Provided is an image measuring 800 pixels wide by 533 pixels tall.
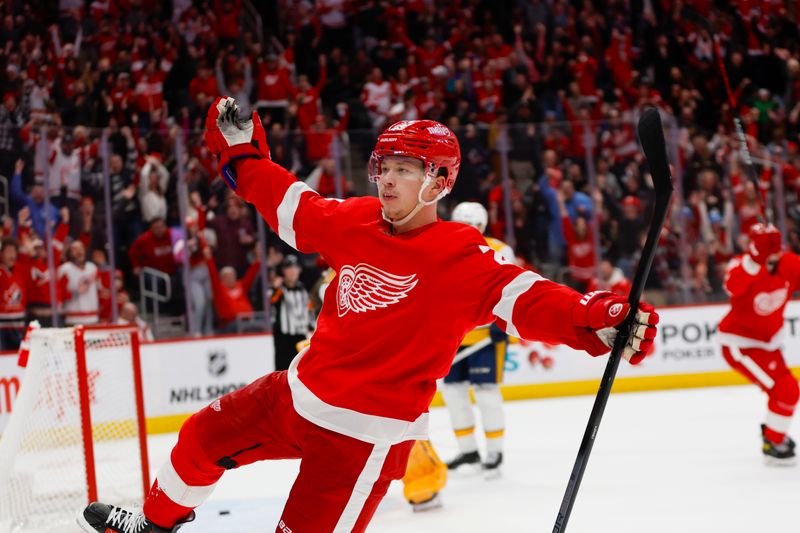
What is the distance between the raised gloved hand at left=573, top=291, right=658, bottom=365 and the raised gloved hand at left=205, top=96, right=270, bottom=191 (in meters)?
1.11

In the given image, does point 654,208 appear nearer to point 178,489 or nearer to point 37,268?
point 178,489

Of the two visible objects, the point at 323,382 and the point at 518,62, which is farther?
the point at 518,62

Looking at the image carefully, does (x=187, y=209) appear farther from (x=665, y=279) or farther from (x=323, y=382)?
(x=323, y=382)

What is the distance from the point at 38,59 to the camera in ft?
Result: 33.7

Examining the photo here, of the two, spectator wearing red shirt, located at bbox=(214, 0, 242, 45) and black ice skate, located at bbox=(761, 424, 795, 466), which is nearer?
black ice skate, located at bbox=(761, 424, 795, 466)

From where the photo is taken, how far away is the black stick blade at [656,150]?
225 cm

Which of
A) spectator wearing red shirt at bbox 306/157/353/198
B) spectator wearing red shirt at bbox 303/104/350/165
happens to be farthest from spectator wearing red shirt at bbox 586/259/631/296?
spectator wearing red shirt at bbox 303/104/350/165

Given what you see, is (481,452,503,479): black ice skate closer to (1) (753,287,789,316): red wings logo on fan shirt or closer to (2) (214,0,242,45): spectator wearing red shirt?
A: (1) (753,287,789,316): red wings logo on fan shirt

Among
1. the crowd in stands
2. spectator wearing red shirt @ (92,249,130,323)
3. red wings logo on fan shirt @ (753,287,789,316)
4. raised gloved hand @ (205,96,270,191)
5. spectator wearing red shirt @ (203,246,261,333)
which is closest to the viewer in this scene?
raised gloved hand @ (205,96,270,191)

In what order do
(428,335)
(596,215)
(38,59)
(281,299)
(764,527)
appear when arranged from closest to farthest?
(428,335) → (764,527) → (281,299) → (596,215) → (38,59)

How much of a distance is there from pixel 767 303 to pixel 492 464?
1.84 m

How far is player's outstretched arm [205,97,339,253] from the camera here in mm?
2633

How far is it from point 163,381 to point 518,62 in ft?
20.4

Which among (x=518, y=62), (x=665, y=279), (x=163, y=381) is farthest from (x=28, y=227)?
(x=518, y=62)
